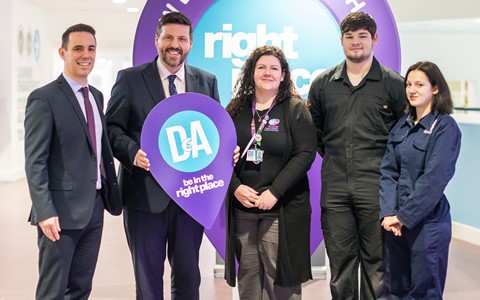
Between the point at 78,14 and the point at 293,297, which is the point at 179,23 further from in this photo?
the point at 78,14

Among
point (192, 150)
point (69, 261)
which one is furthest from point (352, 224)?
point (69, 261)

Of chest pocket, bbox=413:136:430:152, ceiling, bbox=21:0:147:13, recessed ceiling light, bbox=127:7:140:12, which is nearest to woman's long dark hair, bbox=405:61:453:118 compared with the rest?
chest pocket, bbox=413:136:430:152

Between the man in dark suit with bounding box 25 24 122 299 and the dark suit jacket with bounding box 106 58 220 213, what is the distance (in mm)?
72

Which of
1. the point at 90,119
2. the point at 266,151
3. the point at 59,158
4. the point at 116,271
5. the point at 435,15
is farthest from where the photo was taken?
the point at 435,15

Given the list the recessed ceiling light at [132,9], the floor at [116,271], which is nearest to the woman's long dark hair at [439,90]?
the floor at [116,271]

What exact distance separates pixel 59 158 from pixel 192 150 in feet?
1.89

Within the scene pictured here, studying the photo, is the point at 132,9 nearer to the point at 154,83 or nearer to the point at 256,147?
the point at 154,83

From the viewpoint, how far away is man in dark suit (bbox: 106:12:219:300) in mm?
2957

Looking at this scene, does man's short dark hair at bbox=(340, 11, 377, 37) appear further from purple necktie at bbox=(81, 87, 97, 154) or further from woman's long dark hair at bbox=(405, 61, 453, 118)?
purple necktie at bbox=(81, 87, 97, 154)

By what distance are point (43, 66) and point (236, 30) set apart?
868 cm

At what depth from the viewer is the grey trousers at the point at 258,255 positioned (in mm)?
2984

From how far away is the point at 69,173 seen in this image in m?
2.77

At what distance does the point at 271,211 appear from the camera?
298 centimetres

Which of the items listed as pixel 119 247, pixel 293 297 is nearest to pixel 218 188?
pixel 293 297
